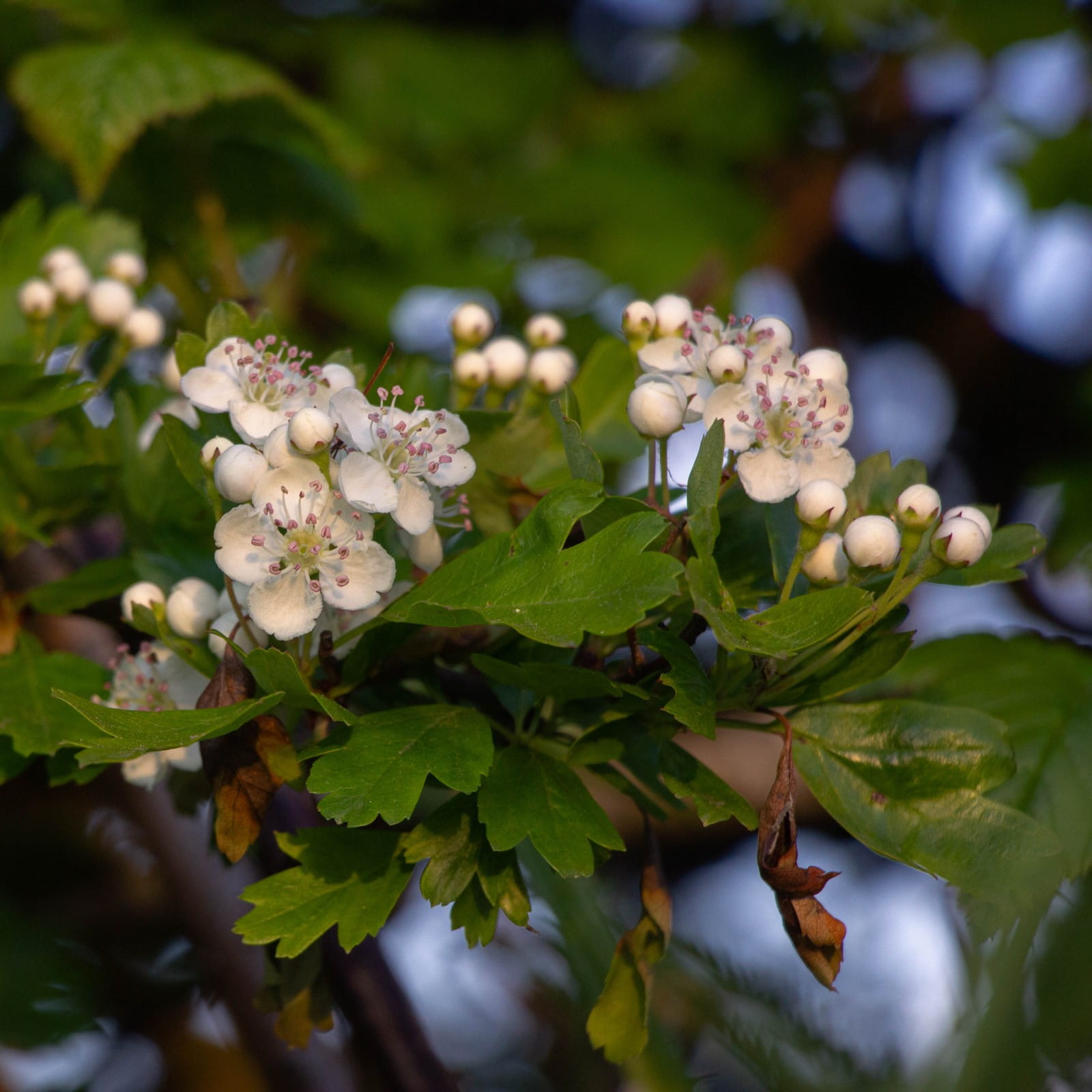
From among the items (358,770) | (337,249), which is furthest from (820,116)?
(358,770)

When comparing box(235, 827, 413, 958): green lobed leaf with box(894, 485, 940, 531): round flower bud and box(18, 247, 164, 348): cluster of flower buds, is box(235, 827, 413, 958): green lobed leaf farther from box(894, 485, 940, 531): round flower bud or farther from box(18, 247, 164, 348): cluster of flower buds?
box(18, 247, 164, 348): cluster of flower buds

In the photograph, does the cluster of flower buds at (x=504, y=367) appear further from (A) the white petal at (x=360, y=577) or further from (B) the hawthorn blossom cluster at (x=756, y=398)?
(A) the white petal at (x=360, y=577)

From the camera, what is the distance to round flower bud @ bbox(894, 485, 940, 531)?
725 mm

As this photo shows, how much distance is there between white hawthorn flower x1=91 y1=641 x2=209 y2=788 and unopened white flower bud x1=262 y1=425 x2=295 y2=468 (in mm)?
192

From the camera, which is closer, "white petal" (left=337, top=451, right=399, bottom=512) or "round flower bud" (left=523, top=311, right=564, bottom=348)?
"white petal" (left=337, top=451, right=399, bottom=512)

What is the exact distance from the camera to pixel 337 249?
216cm

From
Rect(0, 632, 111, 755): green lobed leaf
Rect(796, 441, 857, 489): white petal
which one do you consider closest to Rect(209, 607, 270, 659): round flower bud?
Rect(0, 632, 111, 755): green lobed leaf

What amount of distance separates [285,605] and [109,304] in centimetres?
58

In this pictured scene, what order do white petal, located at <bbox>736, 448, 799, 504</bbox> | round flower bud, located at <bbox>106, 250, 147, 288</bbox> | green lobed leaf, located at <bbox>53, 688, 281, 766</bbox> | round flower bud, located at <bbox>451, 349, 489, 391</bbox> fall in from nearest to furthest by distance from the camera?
green lobed leaf, located at <bbox>53, 688, 281, 766</bbox>
white petal, located at <bbox>736, 448, 799, 504</bbox>
round flower bud, located at <bbox>451, 349, 489, 391</bbox>
round flower bud, located at <bbox>106, 250, 147, 288</bbox>

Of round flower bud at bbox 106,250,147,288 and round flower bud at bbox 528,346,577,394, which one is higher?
round flower bud at bbox 528,346,577,394

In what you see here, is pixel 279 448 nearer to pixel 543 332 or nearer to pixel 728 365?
pixel 728 365

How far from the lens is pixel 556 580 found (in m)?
0.67

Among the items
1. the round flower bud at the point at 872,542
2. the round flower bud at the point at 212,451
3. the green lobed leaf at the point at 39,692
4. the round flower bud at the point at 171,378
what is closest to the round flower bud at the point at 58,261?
the round flower bud at the point at 171,378

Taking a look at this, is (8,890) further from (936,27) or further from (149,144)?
(936,27)
